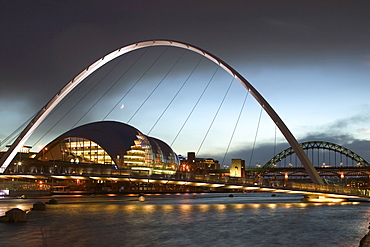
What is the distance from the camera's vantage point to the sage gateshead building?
11438 cm

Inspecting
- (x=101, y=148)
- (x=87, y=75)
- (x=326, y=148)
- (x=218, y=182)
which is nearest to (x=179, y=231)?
(x=218, y=182)

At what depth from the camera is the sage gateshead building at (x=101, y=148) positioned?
4503 inches

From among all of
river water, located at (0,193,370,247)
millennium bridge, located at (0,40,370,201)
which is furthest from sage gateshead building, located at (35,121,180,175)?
river water, located at (0,193,370,247)

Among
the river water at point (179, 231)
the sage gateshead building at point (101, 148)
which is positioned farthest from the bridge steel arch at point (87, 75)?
the sage gateshead building at point (101, 148)

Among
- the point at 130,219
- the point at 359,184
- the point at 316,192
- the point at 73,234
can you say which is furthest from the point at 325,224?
the point at 359,184

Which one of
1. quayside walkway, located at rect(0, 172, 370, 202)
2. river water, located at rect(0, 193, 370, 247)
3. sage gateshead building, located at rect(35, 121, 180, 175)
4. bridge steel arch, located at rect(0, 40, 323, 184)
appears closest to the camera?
river water, located at rect(0, 193, 370, 247)

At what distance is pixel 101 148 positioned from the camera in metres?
116

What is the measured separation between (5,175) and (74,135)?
57.3 meters

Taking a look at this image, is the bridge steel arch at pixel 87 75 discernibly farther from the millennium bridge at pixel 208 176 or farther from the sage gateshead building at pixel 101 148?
the sage gateshead building at pixel 101 148

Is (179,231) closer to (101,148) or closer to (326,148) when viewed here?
(101,148)

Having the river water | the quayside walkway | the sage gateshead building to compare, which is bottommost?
the river water

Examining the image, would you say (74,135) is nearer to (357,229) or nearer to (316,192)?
(316,192)

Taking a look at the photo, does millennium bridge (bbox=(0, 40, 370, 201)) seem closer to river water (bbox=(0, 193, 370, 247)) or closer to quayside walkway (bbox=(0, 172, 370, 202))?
quayside walkway (bbox=(0, 172, 370, 202))

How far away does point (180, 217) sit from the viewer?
38062 mm
